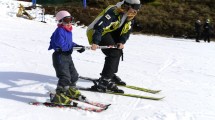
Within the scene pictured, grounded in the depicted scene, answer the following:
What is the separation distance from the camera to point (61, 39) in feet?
20.2

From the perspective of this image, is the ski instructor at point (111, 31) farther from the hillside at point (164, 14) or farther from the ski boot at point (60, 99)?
the hillside at point (164, 14)

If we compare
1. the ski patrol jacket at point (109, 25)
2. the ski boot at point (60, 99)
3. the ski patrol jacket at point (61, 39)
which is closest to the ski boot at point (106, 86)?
the ski patrol jacket at point (109, 25)

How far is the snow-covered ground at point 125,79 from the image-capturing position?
6.15m

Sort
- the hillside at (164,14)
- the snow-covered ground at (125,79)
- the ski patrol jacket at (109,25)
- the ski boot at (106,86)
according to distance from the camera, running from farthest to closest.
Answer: the hillside at (164,14), the ski boot at (106,86), the ski patrol jacket at (109,25), the snow-covered ground at (125,79)

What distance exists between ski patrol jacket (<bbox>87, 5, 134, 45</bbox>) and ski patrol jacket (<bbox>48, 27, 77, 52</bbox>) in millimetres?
776

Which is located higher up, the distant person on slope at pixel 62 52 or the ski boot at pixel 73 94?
the distant person on slope at pixel 62 52

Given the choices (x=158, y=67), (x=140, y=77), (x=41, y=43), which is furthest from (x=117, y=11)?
(x=41, y=43)

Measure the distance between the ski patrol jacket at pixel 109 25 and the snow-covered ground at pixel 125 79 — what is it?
112cm

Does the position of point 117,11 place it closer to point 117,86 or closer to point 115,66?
point 115,66

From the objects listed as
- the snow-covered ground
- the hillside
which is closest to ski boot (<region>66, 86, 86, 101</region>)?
the snow-covered ground

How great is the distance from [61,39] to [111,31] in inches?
64.6

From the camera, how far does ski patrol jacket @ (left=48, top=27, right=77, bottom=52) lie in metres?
6.16

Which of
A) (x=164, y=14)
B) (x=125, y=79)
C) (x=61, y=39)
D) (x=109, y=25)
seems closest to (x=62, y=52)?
(x=61, y=39)

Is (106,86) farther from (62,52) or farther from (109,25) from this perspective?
(62,52)
